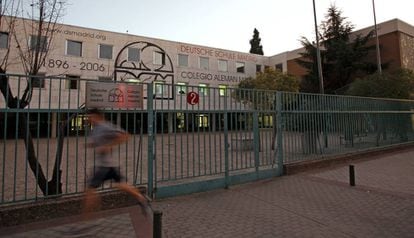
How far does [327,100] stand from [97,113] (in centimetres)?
827

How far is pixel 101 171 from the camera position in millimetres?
4992

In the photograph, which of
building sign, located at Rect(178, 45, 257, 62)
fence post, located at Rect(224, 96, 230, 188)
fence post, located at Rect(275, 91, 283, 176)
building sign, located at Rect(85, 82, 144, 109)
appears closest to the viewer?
building sign, located at Rect(85, 82, 144, 109)

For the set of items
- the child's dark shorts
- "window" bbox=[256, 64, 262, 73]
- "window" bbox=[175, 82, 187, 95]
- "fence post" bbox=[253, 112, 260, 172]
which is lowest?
the child's dark shorts

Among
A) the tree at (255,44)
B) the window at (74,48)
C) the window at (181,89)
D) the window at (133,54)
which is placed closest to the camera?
the window at (181,89)

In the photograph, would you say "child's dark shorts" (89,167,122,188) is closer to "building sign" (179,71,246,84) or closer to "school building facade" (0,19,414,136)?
"school building facade" (0,19,414,136)

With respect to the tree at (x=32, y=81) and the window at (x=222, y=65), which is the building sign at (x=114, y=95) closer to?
the tree at (x=32, y=81)

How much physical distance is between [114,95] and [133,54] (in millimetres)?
25955

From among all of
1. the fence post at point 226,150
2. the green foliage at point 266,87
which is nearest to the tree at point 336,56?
the green foliage at point 266,87

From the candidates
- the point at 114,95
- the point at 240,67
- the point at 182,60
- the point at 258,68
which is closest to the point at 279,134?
the point at 114,95

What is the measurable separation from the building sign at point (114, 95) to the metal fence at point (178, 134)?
9cm

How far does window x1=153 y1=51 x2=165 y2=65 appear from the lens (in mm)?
32031

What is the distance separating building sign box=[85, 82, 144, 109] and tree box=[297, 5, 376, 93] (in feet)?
95.0

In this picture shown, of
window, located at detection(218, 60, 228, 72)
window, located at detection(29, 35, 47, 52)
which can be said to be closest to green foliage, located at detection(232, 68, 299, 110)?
window, located at detection(29, 35, 47, 52)

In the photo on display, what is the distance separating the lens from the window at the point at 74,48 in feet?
91.4
